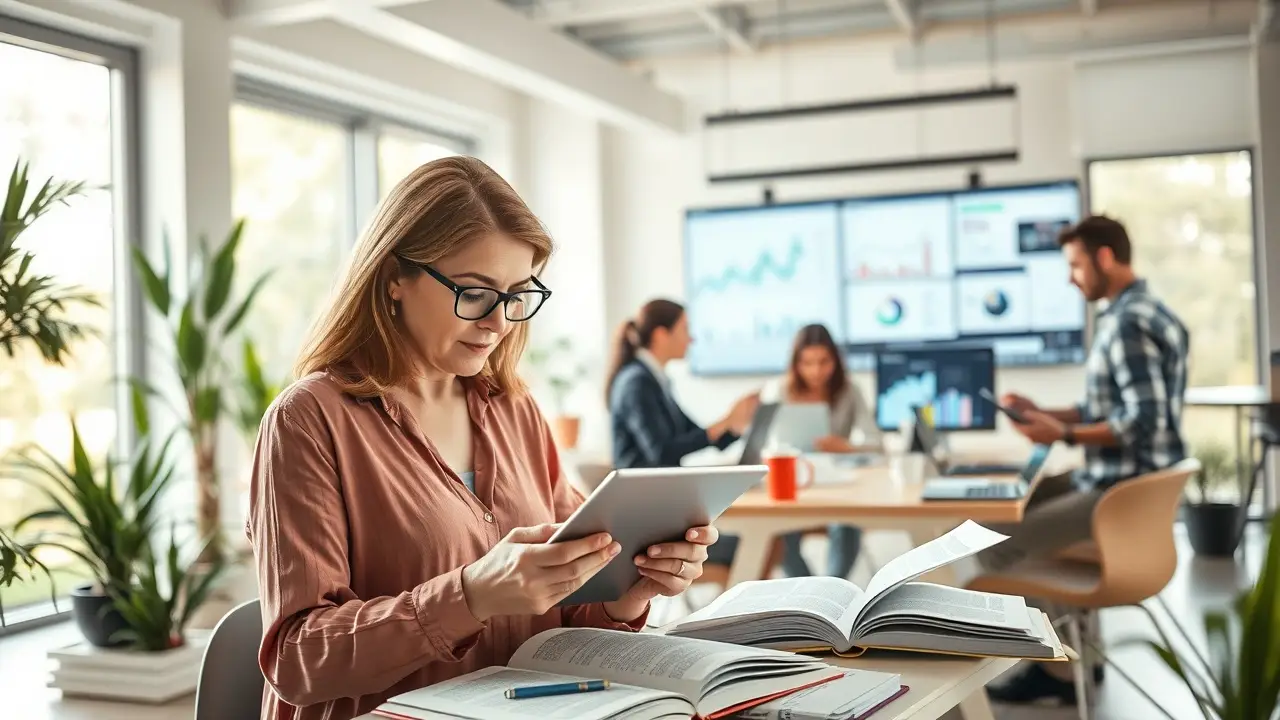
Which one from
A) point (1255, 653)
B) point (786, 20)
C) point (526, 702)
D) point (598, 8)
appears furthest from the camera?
point (786, 20)

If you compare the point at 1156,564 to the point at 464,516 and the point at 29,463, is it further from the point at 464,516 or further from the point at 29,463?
the point at 29,463

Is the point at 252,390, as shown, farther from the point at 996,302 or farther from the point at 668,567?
the point at 996,302

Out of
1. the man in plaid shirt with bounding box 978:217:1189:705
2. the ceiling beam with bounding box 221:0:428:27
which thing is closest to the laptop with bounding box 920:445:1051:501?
the man in plaid shirt with bounding box 978:217:1189:705

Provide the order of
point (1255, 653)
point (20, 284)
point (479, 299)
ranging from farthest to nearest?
1. point (20, 284)
2. point (1255, 653)
3. point (479, 299)

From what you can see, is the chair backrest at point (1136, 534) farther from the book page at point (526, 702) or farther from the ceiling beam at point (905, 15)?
the ceiling beam at point (905, 15)

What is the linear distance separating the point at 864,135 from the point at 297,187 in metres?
3.56

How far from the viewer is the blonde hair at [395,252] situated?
154 cm

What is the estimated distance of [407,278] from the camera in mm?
1563

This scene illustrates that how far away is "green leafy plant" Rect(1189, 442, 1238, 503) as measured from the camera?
6113 mm

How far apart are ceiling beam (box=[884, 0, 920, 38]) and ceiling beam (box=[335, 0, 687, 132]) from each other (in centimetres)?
154

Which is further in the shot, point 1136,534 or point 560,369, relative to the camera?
point 560,369

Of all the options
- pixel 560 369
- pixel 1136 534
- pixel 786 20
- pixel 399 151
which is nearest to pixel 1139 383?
pixel 1136 534

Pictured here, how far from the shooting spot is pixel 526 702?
1200 millimetres

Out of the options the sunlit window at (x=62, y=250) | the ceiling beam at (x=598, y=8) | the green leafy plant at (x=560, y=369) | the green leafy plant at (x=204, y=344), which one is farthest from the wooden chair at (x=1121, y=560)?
the green leafy plant at (x=560, y=369)
